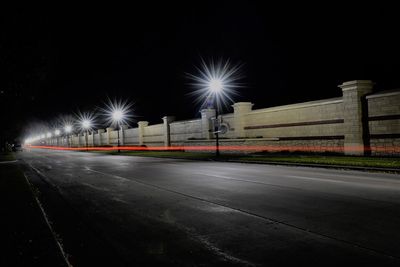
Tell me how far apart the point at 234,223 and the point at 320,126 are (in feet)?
62.0

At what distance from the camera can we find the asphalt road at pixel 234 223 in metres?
4.85

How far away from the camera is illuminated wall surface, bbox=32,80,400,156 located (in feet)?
65.2

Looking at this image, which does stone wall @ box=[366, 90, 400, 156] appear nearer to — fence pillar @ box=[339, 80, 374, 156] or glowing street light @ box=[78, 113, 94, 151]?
fence pillar @ box=[339, 80, 374, 156]

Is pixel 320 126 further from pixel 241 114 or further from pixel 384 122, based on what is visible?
pixel 241 114

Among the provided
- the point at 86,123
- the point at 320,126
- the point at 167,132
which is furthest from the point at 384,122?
the point at 86,123

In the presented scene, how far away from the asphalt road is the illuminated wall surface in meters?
9.61

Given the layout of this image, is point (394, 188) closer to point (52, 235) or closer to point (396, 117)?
point (52, 235)

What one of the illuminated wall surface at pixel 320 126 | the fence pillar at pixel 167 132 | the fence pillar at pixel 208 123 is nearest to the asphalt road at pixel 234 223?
the illuminated wall surface at pixel 320 126

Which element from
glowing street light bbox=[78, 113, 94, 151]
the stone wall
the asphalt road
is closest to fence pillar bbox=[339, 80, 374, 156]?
the stone wall

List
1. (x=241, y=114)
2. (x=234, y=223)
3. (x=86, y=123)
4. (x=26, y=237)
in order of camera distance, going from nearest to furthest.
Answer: (x=26, y=237), (x=234, y=223), (x=241, y=114), (x=86, y=123)

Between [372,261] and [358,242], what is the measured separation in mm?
834

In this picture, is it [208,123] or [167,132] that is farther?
[167,132]

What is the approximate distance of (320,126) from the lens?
2384cm

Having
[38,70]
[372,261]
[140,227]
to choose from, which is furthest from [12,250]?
[38,70]
